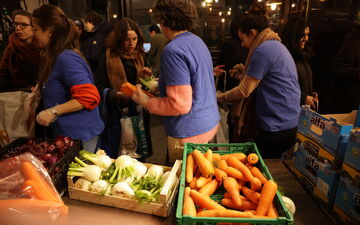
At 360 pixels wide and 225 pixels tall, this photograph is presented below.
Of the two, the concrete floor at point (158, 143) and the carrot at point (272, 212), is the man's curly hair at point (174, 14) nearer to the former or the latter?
the carrot at point (272, 212)

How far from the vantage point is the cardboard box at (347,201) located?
116cm

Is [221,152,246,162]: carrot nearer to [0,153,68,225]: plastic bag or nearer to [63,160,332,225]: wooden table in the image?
[63,160,332,225]: wooden table

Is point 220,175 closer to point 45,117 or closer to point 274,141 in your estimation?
point 274,141

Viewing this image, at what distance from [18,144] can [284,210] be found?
1.54 m

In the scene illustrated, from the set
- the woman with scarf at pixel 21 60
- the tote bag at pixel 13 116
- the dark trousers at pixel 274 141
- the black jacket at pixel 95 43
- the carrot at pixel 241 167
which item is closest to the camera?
the carrot at pixel 241 167

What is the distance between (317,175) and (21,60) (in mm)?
3025

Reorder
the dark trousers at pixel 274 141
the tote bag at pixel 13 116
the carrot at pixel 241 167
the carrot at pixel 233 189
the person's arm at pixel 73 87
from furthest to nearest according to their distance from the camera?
the tote bag at pixel 13 116
the dark trousers at pixel 274 141
the person's arm at pixel 73 87
the carrot at pixel 241 167
the carrot at pixel 233 189

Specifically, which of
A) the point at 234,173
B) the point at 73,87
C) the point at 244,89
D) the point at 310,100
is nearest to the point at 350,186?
the point at 234,173

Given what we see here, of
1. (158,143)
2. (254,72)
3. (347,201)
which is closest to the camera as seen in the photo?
(347,201)

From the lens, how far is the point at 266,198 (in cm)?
113

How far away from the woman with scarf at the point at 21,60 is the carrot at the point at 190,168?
2.32 metres

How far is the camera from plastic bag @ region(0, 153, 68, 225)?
3.10 feet

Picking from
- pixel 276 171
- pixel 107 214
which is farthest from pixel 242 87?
pixel 107 214

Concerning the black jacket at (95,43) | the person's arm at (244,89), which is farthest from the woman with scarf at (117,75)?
the black jacket at (95,43)
